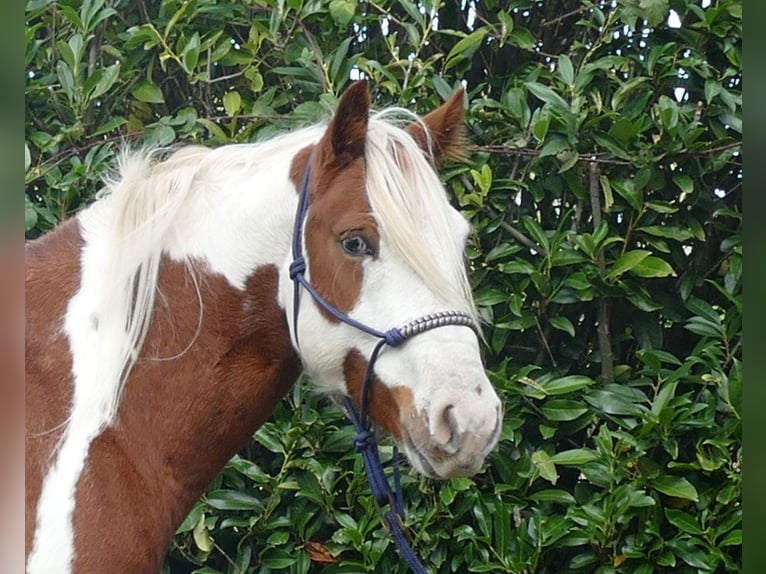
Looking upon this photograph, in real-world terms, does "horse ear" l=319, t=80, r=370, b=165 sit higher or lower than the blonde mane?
higher

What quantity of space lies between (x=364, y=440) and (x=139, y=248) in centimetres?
43

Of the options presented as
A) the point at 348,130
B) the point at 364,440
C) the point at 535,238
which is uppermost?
the point at 348,130

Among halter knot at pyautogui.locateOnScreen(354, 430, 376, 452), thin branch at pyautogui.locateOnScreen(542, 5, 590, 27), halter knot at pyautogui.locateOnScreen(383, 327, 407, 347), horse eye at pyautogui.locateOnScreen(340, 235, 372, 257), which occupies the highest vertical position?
horse eye at pyautogui.locateOnScreen(340, 235, 372, 257)

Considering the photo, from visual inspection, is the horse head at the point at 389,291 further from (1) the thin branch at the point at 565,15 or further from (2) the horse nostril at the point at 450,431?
(1) the thin branch at the point at 565,15

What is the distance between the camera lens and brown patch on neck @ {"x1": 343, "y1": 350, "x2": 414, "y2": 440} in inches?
44.7

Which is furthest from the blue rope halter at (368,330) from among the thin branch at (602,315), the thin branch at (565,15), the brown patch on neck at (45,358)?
the thin branch at (565,15)

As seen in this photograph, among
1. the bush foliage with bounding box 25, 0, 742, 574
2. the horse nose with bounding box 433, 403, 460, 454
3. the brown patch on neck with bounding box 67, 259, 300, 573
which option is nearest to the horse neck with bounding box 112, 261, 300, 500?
the brown patch on neck with bounding box 67, 259, 300, 573

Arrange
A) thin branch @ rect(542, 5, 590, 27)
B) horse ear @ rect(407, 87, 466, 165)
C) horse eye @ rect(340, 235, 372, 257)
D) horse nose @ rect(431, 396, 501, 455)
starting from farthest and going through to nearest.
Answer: thin branch @ rect(542, 5, 590, 27)
horse ear @ rect(407, 87, 466, 165)
horse eye @ rect(340, 235, 372, 257)
horse nose @ rect(431, 396, 501, 455)

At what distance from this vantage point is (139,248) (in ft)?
4.05

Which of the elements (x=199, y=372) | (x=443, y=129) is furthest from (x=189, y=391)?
(x=443, y=129)

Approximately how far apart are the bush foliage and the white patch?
1.60 ft

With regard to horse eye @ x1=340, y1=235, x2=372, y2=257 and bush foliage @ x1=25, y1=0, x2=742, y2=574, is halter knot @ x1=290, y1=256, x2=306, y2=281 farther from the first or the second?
bush foliage @ x1=25, y1=0, x2=742, y2=574

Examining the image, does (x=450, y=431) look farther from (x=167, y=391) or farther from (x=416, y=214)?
(x=167, y=391)

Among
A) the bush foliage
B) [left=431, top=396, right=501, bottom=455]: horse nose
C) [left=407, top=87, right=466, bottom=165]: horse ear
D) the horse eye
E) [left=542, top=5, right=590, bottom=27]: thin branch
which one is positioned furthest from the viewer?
[left=542, top=5, right=590, bottom=27]: thin branch
